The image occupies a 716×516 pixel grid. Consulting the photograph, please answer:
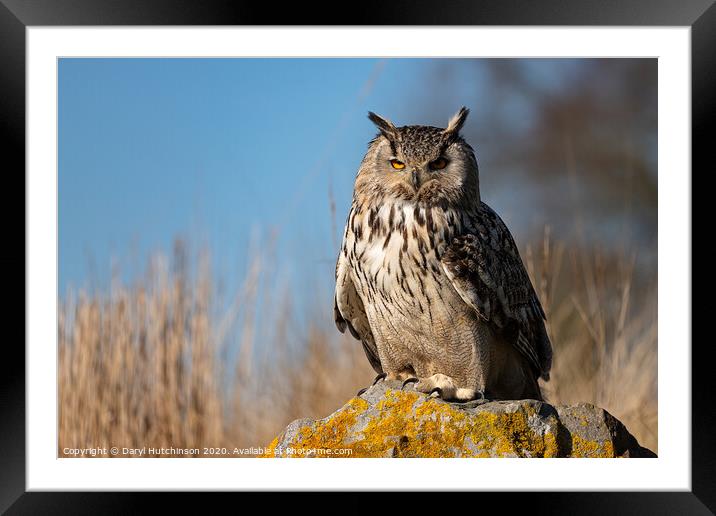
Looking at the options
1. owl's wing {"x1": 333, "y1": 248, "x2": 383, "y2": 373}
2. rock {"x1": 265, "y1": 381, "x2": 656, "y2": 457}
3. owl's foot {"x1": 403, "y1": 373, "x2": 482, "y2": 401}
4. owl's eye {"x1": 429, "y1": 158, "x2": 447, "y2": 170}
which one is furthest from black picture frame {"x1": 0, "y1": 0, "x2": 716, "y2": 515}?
owl's wing {"x1": 333, "y1": 248, "x2": 383, "y2": 373}

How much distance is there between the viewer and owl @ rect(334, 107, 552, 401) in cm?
340

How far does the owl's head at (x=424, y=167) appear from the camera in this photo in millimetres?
3451

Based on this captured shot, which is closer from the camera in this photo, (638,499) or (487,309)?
(638,499)

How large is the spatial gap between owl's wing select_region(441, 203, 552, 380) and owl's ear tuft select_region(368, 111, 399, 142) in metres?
0.47

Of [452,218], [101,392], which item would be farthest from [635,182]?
[101,392]

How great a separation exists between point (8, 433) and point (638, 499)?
2.19 metres

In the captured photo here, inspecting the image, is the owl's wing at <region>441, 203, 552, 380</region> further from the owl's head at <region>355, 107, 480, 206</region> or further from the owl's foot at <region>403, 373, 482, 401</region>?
the owl's foot at <region>403, 373, 482, 401</region>

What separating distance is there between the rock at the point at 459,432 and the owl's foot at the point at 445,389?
285 millimetres

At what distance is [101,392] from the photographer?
4.16m

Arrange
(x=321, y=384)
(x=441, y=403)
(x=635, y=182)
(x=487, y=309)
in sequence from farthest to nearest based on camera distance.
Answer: (x=635, y=182), (x=321, y=384), (x=487, y=309), (x=441, y=403)

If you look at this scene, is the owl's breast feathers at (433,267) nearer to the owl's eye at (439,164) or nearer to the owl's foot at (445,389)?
the owl's eye at (439,164)
